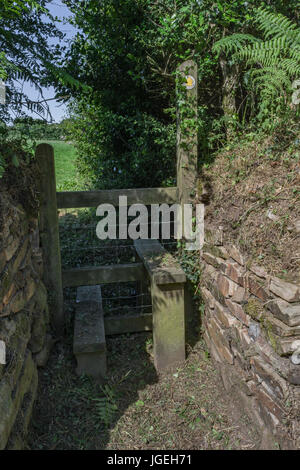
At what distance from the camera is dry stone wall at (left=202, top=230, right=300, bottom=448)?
6.24ft

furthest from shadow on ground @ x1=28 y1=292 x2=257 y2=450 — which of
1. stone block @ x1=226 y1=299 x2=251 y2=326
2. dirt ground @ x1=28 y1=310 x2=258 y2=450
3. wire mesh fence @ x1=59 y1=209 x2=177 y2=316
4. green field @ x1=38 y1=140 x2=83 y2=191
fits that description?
green field @ x1=38 y1=140 x2=83 y2=191

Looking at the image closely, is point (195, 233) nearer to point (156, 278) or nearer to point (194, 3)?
point (156, 278)

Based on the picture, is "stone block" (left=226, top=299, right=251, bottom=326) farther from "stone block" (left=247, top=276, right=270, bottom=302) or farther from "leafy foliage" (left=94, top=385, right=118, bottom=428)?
"leafy foliage" (left=94, top=385, right=118, bottom=428)

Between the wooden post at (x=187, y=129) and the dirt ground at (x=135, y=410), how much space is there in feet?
5.33

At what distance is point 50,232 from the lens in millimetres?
3102

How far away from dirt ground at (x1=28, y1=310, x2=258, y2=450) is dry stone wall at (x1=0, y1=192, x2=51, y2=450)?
8.0 inches

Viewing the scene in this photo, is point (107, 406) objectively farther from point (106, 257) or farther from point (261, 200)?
point (106, 257)

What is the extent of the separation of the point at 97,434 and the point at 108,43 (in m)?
3.97

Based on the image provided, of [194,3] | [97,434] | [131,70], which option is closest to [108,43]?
[131,70]

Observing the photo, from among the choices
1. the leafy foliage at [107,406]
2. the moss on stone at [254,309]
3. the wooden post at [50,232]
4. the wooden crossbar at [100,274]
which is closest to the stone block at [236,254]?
the moss on stone at [254,309]

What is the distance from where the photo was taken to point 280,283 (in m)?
2.00

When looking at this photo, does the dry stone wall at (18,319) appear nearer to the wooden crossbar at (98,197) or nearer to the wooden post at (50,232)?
the wooden post at (50,232)

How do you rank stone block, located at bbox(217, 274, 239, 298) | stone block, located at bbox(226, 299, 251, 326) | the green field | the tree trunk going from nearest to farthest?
1. stone block, located at bbox(226, 299, 251, 326)
2. stone block, located at bbox(217, 274, 239, 298)
3. the tree trunk
4. the green field

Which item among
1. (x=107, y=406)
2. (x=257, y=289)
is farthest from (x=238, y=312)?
(x=107, y=406)
